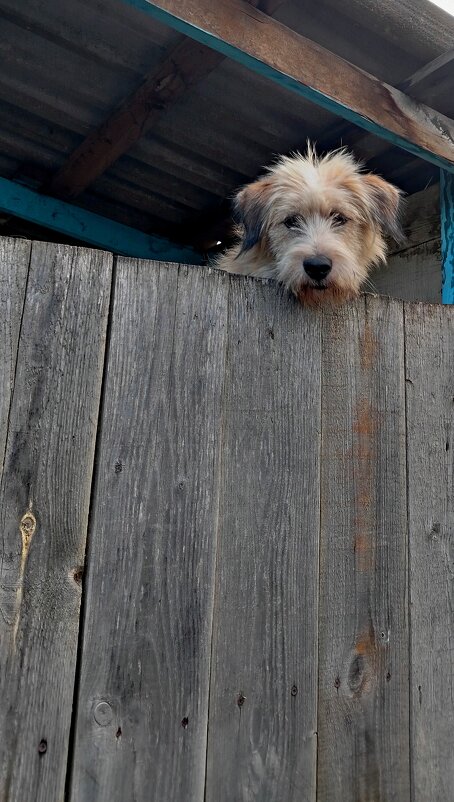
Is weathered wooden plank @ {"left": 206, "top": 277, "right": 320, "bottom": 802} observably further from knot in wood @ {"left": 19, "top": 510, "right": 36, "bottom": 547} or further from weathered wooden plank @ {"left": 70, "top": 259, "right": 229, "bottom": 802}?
knot in wood @ {"left": 19, "top": 510, "right": 36, "bottom": 547}

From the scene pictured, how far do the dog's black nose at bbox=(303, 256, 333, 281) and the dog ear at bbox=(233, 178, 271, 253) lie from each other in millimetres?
662

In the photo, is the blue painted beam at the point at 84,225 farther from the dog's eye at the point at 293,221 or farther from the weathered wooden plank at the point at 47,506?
the weathered wooden plank at the point at 47,506

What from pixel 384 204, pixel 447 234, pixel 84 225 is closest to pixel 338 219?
pixel 384 204

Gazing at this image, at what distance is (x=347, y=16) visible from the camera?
9.11 ft

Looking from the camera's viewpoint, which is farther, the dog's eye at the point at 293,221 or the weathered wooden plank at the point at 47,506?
the dog's eye at the point at 293,221

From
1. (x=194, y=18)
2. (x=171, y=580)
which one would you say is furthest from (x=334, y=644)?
(x=194, y=18)

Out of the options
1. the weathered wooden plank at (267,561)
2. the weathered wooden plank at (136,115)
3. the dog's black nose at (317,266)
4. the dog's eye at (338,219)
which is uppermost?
the weathered wooden plank at (136,115)

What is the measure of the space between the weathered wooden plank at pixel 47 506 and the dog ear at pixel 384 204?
181cm

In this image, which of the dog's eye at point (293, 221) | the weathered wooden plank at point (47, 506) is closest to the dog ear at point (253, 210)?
the dog's eye at point (293, 221)

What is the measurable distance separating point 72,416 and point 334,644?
1.03 m

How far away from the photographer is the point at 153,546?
5.94 ft

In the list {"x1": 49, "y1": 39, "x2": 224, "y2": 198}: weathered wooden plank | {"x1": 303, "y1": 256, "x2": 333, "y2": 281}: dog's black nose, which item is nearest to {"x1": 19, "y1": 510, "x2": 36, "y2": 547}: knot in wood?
{"x1": 303, "y1": 256, "x2": 333, "y2": 281}: dog's black nose

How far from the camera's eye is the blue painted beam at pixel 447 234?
12.7 ft

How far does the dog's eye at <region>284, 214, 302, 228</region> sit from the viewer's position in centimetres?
308
